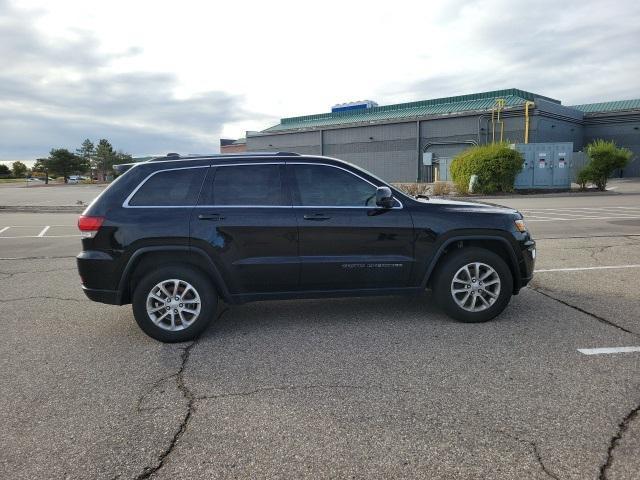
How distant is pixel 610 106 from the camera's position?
45.5 meters

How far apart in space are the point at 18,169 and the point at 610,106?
113m

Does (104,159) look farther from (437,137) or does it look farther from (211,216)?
(211,216)

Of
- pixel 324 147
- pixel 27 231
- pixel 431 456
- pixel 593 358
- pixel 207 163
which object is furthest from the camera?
pixel 324 147

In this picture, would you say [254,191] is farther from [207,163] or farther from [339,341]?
[339,341]

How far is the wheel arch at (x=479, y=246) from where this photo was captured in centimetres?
477

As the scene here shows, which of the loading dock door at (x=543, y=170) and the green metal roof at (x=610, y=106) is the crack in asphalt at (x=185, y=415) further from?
the green metal roof at (x=610, y=106)

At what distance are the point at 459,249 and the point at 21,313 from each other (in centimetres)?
500

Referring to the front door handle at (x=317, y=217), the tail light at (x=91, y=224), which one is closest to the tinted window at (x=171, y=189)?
the tail light at (x=91, y=224)

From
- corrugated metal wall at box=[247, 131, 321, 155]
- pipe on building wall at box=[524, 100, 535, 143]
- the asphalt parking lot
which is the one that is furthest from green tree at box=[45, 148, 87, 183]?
the asphalt parking lot

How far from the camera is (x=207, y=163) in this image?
15.4 ft

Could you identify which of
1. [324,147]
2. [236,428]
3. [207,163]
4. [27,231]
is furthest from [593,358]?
[324,147]

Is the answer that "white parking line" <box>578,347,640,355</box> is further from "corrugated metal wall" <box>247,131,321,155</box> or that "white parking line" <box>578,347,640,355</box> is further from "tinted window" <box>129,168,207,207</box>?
"corrugated metal wall" <box>247,131,321,155</box>

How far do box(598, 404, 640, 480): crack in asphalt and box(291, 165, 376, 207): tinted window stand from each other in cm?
268

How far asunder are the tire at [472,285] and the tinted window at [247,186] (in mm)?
1828
